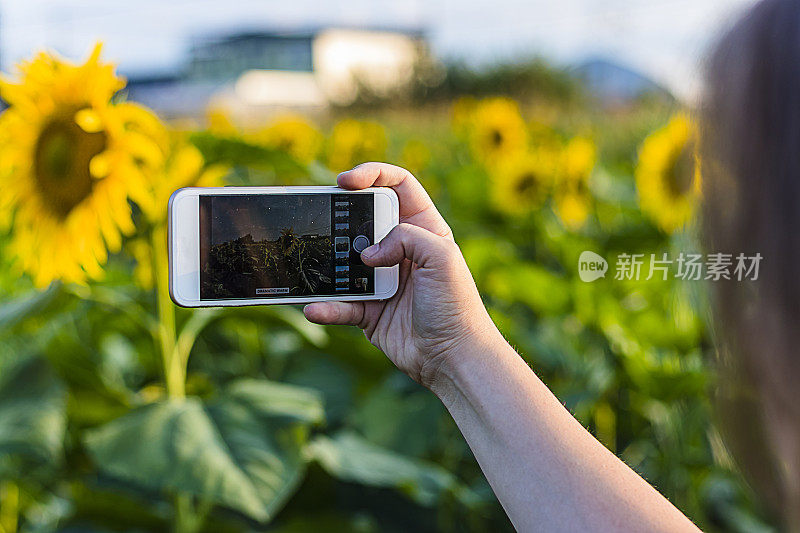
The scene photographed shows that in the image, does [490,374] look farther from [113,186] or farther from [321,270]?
[113,186]

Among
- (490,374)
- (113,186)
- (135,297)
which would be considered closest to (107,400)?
(135,297)

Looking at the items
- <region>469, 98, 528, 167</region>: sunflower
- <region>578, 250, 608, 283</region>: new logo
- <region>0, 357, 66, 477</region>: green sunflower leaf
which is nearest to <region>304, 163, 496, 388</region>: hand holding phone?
<region>0, 357, 66, 477</region>: green sunflower leaf

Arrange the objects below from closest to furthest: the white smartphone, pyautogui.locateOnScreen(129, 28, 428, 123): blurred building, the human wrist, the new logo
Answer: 1. the human wrist
2. the white smartphone
3. the new logo
4. pyautogui.locateOnScreen(129, 28, 428, 123): blurred building

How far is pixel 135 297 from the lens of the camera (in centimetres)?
130

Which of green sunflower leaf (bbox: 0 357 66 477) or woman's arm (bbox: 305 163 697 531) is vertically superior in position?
woman's arm (bbox: 305 163 697 531)

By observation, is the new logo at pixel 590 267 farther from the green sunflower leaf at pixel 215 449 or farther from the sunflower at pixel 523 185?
the green sunflower leaf at pixel 215 449

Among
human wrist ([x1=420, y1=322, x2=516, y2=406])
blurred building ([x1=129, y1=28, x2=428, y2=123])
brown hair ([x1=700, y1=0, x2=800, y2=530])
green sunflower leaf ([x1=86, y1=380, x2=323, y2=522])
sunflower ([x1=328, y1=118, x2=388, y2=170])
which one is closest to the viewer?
brown hair ([x1=700, y1=0, x2=800, y2=530])

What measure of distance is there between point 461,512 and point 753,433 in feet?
2.70

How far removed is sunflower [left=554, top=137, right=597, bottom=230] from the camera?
2.37 meters

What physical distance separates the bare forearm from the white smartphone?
0.49ft

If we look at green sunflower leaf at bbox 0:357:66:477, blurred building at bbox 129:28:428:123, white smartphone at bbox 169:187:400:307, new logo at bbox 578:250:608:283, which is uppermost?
blurred building at bbox 129:28:428:123

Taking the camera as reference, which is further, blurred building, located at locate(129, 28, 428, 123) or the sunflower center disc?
blurred building, located at locate(129, 28, 428, 123)

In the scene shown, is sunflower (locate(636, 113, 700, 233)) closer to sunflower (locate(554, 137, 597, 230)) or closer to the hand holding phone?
sunflower (locate(554, 137, 597, 230))

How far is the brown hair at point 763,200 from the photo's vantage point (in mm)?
517
